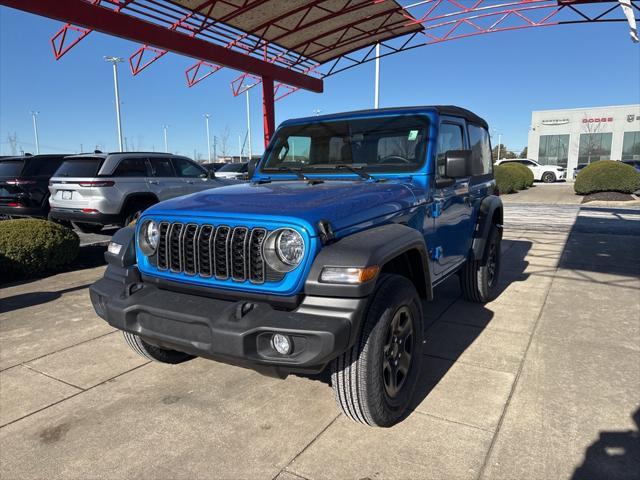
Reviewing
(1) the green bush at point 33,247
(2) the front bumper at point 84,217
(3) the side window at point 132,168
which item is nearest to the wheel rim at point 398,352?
(1) the green bush at point 33,247

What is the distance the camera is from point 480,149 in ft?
16.2

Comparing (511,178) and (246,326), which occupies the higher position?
(511,178)

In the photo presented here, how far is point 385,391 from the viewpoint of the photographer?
8.49 feet

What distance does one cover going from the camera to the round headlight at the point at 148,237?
2.81 m

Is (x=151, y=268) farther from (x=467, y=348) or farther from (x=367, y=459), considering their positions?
(x=467, y=348)

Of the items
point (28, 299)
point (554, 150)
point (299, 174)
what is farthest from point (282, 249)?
point (554, 150)

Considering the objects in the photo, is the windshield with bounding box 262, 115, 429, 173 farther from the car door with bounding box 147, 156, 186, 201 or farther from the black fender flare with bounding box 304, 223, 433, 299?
the car door with bounding box 147, 156, 186, 201

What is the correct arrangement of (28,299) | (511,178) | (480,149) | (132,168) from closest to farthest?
(480,149) → (28,299) → (132,168) → (511,178)

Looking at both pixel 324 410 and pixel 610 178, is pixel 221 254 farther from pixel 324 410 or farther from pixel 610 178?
pixel 610 178

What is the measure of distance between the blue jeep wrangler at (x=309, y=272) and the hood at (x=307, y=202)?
0.4 inches

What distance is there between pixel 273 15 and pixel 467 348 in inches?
363

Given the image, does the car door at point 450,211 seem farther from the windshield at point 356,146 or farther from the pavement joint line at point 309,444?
the pavement joint line at point 309,444

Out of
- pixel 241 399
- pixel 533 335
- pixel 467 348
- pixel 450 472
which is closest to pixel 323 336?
pixel 450 472

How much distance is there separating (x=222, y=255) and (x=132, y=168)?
22.9 ft
